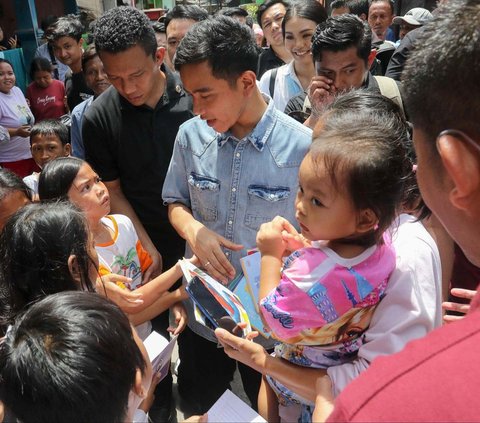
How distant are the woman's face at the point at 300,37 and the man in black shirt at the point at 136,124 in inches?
51.7

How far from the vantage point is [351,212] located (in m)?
1.20

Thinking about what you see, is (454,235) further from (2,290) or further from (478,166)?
(2,290)

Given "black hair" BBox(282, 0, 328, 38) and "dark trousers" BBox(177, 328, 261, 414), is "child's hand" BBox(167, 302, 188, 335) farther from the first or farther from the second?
"black hair" BBox(282, 0, 328, 38)

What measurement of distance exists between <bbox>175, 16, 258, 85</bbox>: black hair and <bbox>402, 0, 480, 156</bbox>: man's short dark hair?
101 centimetres

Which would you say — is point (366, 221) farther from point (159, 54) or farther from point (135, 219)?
point (159, 54)

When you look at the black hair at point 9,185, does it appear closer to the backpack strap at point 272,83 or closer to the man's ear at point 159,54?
the man's ear at point 159,54

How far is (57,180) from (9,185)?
0.32 m

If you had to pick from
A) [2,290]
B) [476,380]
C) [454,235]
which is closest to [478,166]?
[454,235]

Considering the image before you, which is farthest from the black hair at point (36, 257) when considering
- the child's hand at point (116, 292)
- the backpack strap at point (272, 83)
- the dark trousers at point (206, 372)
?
Result: the backpack strap at point (272, 83)

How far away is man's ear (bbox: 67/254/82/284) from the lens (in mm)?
1550

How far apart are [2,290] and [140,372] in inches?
26.4

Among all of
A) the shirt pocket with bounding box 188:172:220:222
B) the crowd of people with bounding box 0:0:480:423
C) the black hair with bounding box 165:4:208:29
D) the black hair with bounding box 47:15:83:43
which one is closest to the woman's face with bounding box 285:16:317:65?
the black hair with bounding box 165:4:208:29

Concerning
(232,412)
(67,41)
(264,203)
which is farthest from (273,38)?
(232,412)

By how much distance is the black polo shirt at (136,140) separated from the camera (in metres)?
2.41
